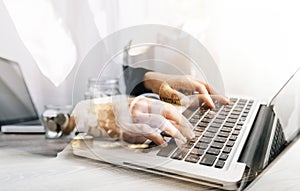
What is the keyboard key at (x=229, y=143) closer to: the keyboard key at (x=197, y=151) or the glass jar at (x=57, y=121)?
the keyboard key at (x=197, y=151)

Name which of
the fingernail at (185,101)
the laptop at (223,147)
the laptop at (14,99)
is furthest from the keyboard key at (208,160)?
the laptop at (14,99)

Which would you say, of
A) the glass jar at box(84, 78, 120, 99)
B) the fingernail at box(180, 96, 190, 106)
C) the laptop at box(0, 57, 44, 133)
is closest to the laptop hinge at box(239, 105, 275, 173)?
the fingernail at box(180, 96, 190, 106)

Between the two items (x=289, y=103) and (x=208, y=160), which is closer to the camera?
(x=208, y=160)

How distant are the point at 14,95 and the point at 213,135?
472 millimetres

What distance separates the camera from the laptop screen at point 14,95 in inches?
30.0

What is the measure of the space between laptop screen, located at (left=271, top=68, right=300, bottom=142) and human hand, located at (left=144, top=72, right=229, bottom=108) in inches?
5.1

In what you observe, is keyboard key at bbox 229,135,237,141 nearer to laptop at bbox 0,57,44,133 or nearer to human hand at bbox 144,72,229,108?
human hand at bbox 144,72,229,108

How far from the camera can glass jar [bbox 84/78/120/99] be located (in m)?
0.68

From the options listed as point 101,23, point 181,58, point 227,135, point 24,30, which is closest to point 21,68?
point 24,30

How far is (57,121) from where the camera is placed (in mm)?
723

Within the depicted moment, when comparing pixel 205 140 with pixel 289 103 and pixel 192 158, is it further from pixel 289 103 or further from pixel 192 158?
pixel 289 103

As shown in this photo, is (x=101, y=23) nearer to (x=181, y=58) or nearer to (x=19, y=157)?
(x=181, y=58)

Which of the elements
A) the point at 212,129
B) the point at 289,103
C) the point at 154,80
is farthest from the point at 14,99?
the point at 289,103

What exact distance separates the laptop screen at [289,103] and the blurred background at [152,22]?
22 millimetres
